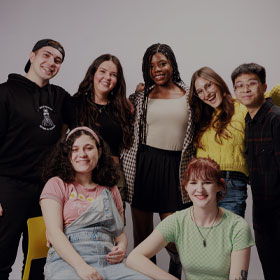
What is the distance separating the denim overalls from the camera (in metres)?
1.87

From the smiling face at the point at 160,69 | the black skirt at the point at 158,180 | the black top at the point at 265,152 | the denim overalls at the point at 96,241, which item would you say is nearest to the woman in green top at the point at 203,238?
the denim overalls at the point at 96,241

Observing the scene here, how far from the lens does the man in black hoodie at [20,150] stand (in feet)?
7.43

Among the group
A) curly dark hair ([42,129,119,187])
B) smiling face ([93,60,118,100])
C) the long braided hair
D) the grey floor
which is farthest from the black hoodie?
the grey floor

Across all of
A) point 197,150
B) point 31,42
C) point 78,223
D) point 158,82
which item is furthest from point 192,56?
point 78,223

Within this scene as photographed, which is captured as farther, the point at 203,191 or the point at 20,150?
the point at 20,150

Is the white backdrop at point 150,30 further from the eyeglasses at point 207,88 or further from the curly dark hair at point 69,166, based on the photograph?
the curly dark hair at point 69,166

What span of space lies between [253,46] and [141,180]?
168 cm

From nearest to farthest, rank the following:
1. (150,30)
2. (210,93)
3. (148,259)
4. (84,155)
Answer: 1. (148,259)
2. (84,155)
3. (210,93)
4. (150,30)

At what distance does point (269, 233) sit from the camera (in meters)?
2.35

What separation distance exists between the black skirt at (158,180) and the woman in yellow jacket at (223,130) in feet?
0.69

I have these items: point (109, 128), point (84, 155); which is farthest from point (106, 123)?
point (84, 155)

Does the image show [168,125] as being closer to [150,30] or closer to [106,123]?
[106,123]

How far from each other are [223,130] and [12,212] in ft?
4.33

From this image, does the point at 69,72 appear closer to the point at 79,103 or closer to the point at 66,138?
the point at 79,103
